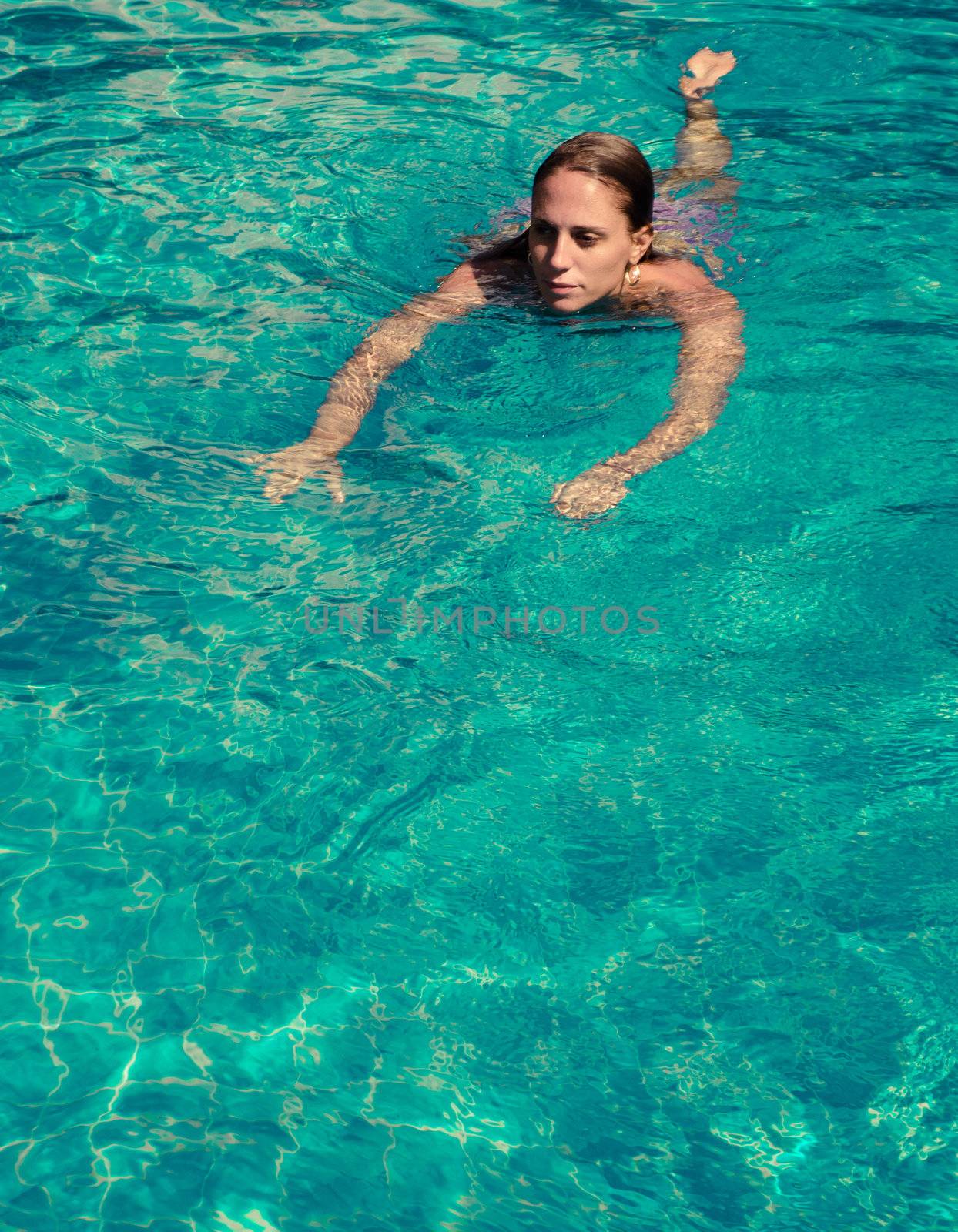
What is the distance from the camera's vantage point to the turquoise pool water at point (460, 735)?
2332mm

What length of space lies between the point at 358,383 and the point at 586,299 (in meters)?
0.85

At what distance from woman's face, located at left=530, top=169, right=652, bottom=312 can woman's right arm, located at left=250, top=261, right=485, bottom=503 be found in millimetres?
355

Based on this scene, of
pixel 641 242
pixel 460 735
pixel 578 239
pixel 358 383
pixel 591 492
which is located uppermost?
pixel 578 239

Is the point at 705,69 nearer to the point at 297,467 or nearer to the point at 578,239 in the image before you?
the point at 578,239

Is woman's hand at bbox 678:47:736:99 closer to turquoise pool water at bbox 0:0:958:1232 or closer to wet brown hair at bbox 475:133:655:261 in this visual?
turquoise pool water at bbox 0:0:958:1232

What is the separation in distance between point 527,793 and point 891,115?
429 cm

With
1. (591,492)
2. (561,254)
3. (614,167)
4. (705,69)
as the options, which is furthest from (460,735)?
(705,69)

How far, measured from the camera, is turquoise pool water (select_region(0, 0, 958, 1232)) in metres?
2.33

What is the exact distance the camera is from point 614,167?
13.0 feet

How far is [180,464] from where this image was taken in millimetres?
3764

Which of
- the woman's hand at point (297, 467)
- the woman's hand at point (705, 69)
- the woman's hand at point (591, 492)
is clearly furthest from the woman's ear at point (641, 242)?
the woman's hand at point (705, 69)

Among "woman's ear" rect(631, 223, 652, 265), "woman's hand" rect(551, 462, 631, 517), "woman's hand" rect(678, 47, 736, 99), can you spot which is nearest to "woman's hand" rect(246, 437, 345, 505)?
"woman's hand" rect(551, 462, 631, 517)

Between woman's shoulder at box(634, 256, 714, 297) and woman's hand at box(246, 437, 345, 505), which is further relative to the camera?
woman's shoulder at box(634, 256, 714, 297)

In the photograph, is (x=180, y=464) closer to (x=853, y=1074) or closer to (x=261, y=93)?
(x=853, y=1074)
